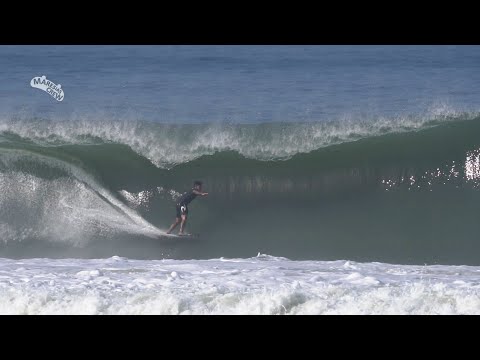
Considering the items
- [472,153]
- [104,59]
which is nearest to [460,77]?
[472,153]

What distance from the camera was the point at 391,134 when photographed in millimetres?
14711

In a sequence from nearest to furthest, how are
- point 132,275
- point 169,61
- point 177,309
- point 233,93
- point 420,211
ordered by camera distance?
point 177,309
point 132,275
point 420,211
point 233,93
point 169,61

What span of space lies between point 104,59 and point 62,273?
226 inches

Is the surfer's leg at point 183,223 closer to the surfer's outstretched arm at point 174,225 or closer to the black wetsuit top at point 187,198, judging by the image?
the surfer's outstretched arm at point 174,225

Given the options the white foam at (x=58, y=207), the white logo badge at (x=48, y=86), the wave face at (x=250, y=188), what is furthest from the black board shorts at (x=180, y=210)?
the white logo badge at (x=48, y=86)

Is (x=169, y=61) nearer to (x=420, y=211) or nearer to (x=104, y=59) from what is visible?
(x=104, y=59)

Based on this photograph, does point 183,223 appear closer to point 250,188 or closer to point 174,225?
point 174,225

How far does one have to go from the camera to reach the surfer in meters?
13.6

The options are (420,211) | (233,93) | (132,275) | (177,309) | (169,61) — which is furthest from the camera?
(169,61)

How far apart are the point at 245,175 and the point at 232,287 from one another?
317cm

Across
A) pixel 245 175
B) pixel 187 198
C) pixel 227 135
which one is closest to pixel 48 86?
pixel 227 135

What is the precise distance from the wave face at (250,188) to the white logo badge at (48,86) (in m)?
0.86

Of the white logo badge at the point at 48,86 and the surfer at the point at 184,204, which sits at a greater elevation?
the white logo badge at the point at 48,86

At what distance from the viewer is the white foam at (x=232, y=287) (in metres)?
10.9
